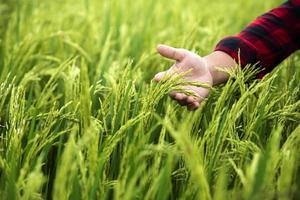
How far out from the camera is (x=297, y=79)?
1.22 metres

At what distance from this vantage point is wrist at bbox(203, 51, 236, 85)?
113 cm

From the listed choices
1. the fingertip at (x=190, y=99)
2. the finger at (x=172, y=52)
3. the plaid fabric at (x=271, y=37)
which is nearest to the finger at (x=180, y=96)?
the fingertip at (x=190, y=99)

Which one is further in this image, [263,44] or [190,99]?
[263,44]

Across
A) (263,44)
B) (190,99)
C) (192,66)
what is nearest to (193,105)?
(190,99)

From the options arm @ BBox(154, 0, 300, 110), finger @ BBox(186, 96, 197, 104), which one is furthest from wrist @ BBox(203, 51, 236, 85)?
finger @ BBox(186, 96, 197, 104)

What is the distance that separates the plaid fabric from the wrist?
36 millimetres

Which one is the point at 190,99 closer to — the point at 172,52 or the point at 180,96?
the point at 180,96

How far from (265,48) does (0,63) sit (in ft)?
2.87

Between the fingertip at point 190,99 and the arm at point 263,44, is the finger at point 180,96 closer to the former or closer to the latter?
the fingertip at point 190,99

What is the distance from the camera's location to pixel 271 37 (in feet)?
4.01

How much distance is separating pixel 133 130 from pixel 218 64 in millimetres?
345

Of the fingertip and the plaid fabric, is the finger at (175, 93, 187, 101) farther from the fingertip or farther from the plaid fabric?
the plaid fabric

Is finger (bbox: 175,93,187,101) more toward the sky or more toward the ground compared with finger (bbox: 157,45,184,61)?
more toward the ground

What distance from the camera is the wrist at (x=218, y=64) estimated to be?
1.13 metres
